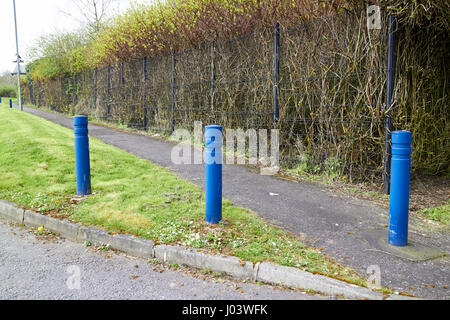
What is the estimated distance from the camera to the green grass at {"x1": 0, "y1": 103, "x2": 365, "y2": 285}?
359cm

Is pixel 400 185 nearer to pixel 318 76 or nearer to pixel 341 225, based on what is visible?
pixel 341 225

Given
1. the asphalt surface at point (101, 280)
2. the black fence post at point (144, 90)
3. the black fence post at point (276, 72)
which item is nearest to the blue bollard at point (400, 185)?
the asphalt surface at point (101, 280)

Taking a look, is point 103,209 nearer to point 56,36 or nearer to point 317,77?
point 317,77

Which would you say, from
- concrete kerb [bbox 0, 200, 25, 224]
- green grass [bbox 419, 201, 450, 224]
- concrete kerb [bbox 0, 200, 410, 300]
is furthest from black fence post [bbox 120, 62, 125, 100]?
green grass [bbox 419, 201, 450, 224]

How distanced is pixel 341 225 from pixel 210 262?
1889mm

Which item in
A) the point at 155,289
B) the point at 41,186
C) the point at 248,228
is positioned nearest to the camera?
the point at 155,289

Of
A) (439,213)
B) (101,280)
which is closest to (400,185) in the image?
(439,213)

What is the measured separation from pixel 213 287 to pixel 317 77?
4.67m

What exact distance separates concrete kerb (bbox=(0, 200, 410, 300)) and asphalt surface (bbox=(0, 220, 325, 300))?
98 mm

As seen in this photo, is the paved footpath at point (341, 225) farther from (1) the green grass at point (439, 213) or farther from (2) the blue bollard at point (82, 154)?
(2) the blue bollard at point (82, 154)

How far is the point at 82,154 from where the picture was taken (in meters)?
A: 5.14

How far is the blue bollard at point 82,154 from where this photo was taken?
506 centimetres
